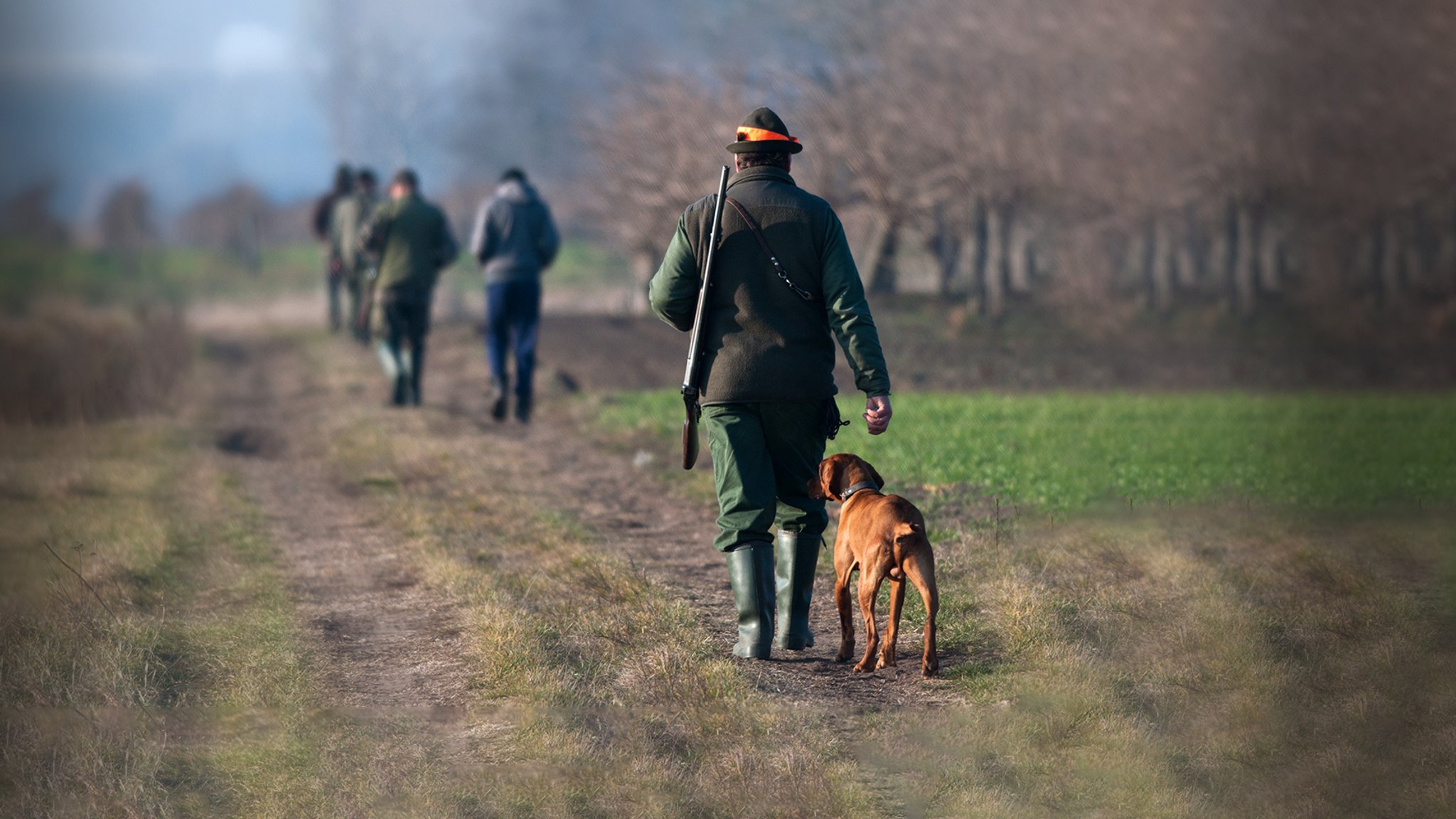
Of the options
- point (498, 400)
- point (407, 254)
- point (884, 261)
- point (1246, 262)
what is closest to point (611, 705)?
point (498, 400)

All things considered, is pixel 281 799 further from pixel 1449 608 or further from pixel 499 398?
pixel 499 398

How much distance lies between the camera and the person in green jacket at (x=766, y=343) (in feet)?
17.9

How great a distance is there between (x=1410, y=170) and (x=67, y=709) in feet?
82.5

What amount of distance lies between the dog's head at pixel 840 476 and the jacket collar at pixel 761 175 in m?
1.08

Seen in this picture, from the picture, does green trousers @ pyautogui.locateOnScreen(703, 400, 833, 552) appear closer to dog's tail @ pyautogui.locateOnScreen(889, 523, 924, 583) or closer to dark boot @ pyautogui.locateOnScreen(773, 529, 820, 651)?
dark boot @ pyautogui.locateOnScreen(773, 529, 820, 651)

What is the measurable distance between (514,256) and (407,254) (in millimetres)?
1332

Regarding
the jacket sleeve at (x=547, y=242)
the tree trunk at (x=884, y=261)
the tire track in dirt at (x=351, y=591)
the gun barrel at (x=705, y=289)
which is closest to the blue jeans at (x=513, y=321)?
the jacket sleeve at (x=547, y=242)

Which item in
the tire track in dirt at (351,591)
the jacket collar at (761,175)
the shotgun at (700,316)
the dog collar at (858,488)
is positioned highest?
Answer: the jacket collar at (761,175)

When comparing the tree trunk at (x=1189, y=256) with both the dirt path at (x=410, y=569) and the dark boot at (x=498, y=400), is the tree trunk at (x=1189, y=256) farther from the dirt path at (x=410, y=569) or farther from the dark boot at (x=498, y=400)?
the dirt path at (x=410, y=569)

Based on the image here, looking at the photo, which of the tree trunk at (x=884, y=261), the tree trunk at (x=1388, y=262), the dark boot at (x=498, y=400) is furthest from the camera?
Result: the tree trunk at (x=1388, y=262)

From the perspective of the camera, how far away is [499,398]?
13.3 meters

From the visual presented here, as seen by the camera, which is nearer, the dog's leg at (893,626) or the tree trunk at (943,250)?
the dog's leg at (893,626)

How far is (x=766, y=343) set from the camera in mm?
5516

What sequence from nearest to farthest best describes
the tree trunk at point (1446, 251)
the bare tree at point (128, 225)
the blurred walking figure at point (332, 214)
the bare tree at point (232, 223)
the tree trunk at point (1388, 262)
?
the blurred walking figure at point (332, 214) < the tree trunk at point (1446, 251) < the tree trunk at point (1388, 262) < the bare tree at point (128, 225) < the bare tree at point (232, 223)
